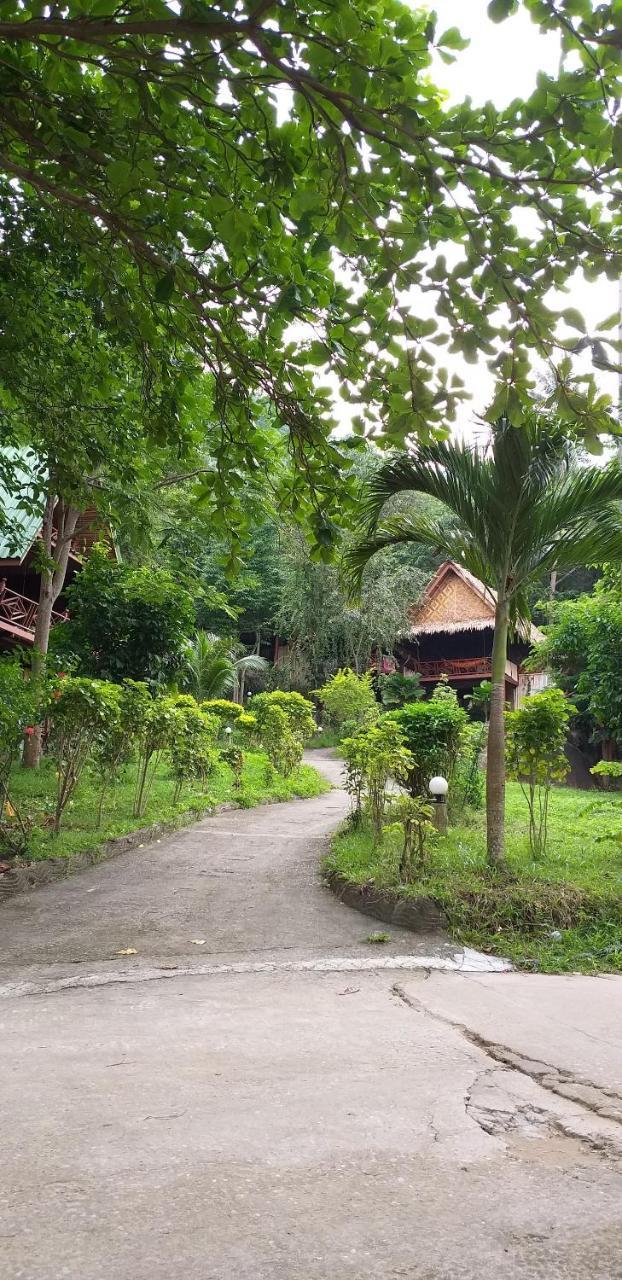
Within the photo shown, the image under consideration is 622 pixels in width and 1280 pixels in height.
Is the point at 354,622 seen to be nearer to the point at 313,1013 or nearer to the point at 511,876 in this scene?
the point at 511,876

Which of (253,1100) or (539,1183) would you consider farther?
(253,1100)

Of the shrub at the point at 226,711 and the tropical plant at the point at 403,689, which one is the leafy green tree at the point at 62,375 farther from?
the shrub at the point at 226,711

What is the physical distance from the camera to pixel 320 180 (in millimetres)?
2646

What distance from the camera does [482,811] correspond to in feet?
29.9

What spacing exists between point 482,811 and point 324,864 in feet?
9.03

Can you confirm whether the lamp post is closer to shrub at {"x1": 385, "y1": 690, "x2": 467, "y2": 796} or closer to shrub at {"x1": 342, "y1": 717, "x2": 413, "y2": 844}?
shrub at {"x1": 342, "y1": 717, "x2": 413, "y2": 844}

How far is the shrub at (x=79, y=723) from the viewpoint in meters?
7.01

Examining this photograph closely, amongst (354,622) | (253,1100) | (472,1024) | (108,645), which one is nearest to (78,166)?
(253,1100)

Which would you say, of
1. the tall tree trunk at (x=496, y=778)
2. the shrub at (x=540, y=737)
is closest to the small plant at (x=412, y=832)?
the tall tree trunk at (x=496, y=778)

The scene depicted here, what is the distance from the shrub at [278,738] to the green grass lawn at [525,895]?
23.9 feet

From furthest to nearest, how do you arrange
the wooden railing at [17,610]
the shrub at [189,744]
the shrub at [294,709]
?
the shrub at [294,709], the wooden railing at [17,610], the shrub at [189,744]

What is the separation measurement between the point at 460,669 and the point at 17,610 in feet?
46.0

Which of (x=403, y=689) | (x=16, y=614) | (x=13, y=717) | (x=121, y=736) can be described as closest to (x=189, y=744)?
(x=121, y=736)

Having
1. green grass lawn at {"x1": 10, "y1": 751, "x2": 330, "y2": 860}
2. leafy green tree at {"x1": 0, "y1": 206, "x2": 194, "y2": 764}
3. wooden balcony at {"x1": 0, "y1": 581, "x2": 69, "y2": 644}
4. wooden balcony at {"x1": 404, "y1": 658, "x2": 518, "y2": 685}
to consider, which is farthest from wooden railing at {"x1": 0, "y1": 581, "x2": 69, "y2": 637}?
wooden balcony at {"x1": 404, "y1": 658, "x2": 518, "y2": 685}
